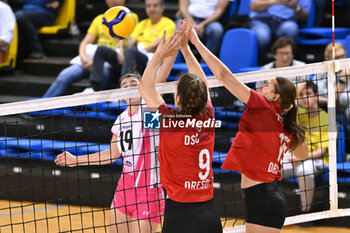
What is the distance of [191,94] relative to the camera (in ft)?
13.5

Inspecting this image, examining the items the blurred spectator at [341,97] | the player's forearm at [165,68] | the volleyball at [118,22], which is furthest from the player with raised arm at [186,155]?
the blurred spectator at [341,97]

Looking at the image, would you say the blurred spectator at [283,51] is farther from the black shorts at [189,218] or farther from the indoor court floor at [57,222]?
the black shorts at [189,218]

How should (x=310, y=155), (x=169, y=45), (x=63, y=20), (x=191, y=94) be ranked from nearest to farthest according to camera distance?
(x=191, y=94), (x=169, y=45), (x=310, y=155), (x=63, y=20)

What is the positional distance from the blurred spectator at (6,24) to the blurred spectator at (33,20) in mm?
296

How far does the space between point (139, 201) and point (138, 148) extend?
0.40 meters

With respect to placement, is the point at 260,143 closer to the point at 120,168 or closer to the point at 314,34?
the point at 120,168

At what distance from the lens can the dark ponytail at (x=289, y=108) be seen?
454 centimetres

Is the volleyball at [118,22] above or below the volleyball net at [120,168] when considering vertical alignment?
above

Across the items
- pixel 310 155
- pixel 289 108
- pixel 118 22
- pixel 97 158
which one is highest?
pixel 118 22

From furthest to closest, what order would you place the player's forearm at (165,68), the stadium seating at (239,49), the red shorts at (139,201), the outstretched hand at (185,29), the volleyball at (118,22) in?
the stadium seating at (239,49) < the volleyball at (118,22) < the red shorts at (139,201) < the player's forearm at (165,68) < the outstretched hand at (185,29)

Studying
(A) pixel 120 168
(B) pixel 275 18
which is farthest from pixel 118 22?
(B) pixel 275 18

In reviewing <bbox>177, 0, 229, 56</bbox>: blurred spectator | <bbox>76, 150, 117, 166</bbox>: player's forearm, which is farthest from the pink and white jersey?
<bbox>177, 0, 229, 56</bbox>: blurred spectator

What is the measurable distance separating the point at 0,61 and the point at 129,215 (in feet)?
17.4

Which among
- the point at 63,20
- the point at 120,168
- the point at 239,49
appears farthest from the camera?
the point at 63,20
